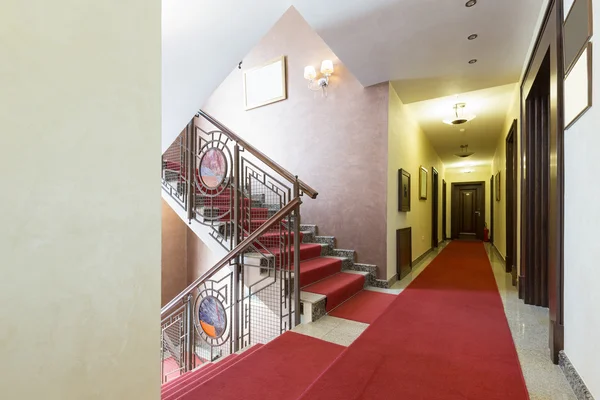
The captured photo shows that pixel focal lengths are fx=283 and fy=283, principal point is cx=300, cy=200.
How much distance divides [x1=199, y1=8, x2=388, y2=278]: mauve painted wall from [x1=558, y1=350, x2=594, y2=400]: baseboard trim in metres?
2.19

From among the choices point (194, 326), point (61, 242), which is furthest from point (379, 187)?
point (61, 242)

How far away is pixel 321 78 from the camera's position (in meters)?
4.51

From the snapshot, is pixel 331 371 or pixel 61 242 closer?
pixel 61 242

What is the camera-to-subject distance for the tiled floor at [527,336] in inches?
63.2

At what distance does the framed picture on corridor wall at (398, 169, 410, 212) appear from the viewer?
14.5 feet

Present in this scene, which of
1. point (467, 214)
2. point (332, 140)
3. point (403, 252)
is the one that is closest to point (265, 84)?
point (332, 140)

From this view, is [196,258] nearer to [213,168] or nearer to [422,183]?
[213,168]

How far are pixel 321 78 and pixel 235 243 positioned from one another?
2902mm

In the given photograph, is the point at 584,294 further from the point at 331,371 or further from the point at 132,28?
the point at 132,28

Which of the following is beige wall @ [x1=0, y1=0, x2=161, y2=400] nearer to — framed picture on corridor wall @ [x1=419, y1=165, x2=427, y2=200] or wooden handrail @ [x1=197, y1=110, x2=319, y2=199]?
wooden handrail @ [x1=197, y1=110, x2=319, y2=199]

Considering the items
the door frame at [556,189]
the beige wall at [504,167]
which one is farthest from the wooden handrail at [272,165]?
the beige wall at [504,167]

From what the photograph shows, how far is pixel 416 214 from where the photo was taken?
18.8ft

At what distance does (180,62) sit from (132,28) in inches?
81.7

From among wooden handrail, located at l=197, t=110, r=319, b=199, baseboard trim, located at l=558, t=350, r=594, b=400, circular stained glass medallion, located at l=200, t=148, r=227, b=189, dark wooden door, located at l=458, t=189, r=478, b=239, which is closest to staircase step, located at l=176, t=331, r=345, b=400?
baseboard trim, located at l=558, t=350, r=594, b=400
